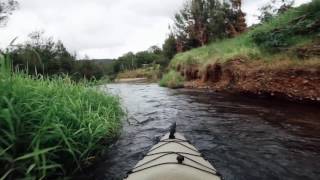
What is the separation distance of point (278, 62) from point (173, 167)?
29.3 feet

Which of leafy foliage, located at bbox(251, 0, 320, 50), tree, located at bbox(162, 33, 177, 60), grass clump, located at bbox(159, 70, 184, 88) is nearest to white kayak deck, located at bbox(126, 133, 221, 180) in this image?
leafy foliage, located at bbox(251, 0, 320, 50)

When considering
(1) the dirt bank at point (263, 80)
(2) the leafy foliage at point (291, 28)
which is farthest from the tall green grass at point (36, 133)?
(2) the leafy foliage at point (291, 28)

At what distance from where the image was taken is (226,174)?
4516 millimetres

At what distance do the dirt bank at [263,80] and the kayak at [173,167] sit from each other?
6.28 meters

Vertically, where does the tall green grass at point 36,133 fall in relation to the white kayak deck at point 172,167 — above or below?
above

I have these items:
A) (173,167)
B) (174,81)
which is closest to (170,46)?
(174,81)

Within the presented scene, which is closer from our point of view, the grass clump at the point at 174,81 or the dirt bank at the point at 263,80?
the dirt bank at the point at 263,80

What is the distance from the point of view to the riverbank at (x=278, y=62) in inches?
376

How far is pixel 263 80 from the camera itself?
11117 mm

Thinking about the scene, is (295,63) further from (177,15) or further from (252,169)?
(177,15)

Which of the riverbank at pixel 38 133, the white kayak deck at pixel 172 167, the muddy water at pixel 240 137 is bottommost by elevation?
the muddy water at pixel 240 137

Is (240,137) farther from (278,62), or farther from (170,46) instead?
(170,46)

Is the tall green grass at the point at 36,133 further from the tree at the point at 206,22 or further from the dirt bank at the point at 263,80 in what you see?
the tree at the point at 206,22

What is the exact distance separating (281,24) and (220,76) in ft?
12.1
